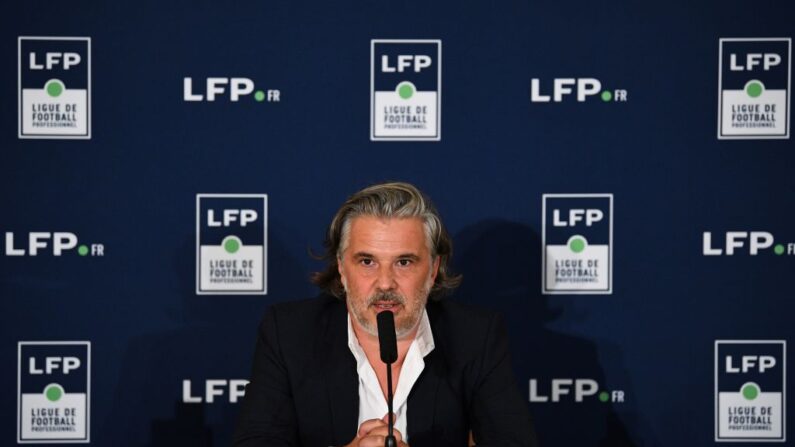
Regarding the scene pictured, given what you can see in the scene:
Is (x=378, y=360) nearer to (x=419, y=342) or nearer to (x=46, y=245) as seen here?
(x=419, y=342)

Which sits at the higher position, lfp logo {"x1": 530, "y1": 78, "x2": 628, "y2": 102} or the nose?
lfp logo {"x1": 530, "y1": 78, "x2": 628, "y2": 102}

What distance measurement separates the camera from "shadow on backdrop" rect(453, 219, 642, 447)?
3.42m

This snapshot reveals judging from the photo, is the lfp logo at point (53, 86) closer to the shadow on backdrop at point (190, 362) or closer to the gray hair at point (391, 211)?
the shadow on backdrop at point (190, 362)

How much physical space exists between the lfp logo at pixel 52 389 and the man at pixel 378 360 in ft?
3.20

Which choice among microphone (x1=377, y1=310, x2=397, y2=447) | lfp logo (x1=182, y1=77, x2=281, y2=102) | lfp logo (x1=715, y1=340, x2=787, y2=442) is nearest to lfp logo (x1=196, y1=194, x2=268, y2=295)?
lfp logo (x1=182, y1=77, x2=281, y2=102)

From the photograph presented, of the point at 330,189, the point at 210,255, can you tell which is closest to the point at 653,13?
the point at 330,189

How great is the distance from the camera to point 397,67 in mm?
3379

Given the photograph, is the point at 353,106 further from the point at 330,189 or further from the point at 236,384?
the point at 236,384

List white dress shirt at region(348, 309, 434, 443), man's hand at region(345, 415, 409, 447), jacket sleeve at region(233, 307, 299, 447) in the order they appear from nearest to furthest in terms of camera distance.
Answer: man's hand at region(345, 415, 409, 447), jacket sleeve at region(233, 307, 299, 447), white dress shirt at region(348, 309, 434, 443)

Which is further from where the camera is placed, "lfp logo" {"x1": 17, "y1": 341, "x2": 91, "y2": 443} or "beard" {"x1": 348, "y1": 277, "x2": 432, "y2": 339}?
"lfp logo" {"x1": 17, "y1": 341, "x2": 91, "y2": 443}

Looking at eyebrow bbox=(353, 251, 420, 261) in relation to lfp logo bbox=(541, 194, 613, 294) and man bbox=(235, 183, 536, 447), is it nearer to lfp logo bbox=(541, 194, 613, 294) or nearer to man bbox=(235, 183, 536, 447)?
man bbox=(235, 183, 536, 447)

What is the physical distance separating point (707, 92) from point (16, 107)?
236 centimetres

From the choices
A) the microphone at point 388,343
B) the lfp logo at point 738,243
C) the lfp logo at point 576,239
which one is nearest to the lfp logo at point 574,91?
the lfp logo at point 576,239

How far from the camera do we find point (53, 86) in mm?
3338
